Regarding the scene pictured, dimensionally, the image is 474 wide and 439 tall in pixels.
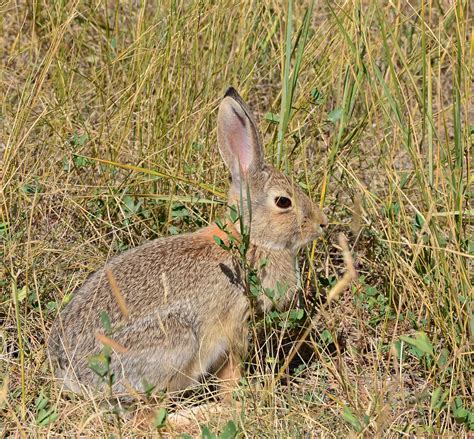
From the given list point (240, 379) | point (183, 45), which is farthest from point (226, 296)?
point (183, 45)

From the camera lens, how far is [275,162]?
4328mm

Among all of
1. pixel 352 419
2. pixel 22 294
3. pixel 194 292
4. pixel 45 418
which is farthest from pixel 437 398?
pixel 22 294

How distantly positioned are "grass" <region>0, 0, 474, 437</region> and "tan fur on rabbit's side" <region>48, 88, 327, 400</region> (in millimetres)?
118

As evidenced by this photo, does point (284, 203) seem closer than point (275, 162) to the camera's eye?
Yes

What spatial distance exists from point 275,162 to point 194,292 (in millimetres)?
846

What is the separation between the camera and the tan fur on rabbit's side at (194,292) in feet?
11.8

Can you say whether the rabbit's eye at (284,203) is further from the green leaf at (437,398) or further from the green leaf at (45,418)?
the green leaf at (45,418)

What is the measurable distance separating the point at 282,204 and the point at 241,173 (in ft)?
0.73

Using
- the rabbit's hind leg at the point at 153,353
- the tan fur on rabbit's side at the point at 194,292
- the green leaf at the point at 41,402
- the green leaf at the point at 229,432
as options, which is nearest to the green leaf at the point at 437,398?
the green leaf at the point at 229,432

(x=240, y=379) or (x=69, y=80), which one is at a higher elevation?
(x=69, y=80)

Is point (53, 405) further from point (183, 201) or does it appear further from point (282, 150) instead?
point (282, 150)

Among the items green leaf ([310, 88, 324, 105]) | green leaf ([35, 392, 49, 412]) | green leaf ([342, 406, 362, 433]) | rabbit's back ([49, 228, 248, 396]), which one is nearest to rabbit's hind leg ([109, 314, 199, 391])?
rabbit's back ([49, 228, 248, 396])

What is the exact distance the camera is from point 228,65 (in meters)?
4.64

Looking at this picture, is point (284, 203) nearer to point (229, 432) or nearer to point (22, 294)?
point (22, 294)
